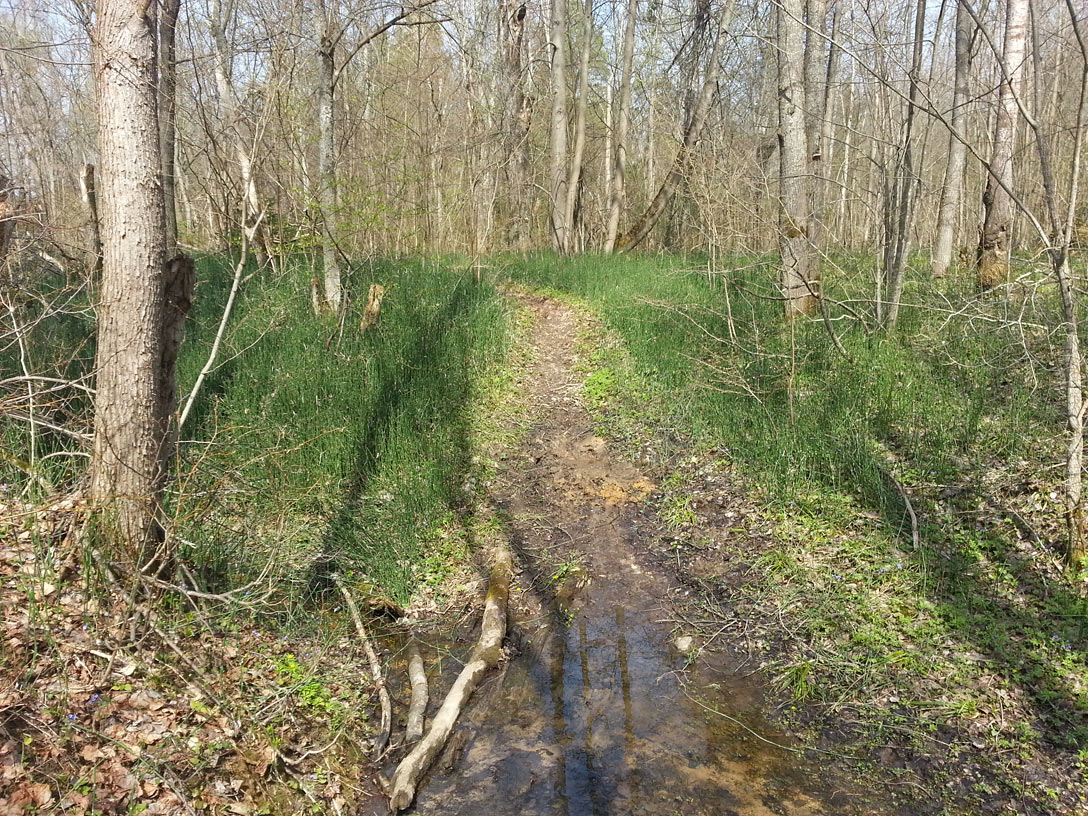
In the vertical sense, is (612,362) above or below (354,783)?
above

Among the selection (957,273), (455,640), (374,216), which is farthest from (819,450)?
(374,216)

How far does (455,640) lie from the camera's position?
15.0 ft

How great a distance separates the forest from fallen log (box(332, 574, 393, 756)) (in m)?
0.02

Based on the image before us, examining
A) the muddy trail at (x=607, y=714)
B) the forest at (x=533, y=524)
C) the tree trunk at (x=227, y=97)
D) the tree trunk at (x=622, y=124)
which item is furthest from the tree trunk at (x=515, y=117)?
the muddy trail at (x=607, y=714)

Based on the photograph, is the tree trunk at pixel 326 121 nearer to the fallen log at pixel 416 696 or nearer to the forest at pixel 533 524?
the forest at pixel 533 524

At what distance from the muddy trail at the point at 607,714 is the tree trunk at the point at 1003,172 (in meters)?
5.09

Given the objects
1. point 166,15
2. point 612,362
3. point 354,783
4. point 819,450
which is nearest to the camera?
point 354,783

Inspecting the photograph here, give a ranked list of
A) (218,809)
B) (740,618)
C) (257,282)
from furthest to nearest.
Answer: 1. (257,282)
2. (740,618)
3. (218,809)

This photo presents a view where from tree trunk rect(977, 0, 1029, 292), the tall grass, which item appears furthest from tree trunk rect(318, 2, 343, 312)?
tree trunk rect(977, 0, 1029, 292)

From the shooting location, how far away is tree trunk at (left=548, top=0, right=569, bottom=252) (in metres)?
14.3

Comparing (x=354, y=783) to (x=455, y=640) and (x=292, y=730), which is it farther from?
(x=455, y=640)

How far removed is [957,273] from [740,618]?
6716mm

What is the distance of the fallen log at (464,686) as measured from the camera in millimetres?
3250

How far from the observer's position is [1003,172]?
7883 millimetres
